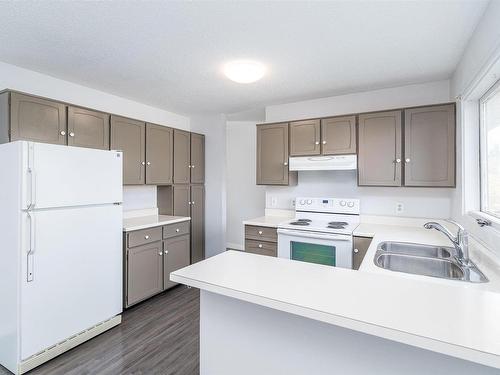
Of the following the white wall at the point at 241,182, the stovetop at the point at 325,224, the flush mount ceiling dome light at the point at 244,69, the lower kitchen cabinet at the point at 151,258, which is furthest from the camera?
the white wall at the point at 241,182

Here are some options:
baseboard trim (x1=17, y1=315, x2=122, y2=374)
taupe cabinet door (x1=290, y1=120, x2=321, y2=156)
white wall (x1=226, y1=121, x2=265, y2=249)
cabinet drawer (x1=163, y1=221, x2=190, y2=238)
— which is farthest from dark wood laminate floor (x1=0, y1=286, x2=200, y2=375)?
white wall (x1=226, y1=121, x2=265, y2=249)

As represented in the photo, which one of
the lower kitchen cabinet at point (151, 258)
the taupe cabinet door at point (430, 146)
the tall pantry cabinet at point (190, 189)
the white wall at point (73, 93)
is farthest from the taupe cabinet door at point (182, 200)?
the taupe cabinet door at point (430, 146)

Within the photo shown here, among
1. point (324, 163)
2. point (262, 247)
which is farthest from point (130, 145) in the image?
point (324, 163)

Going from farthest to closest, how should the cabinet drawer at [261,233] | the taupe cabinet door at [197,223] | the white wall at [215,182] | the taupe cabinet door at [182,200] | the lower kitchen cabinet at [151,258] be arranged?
the white wall at [215,182] < the taupe cabinet door at [197,223] < the taupe cabinet door at [182,200] < the cabinet drawer at [261,233] < the lower kitchen cabinet at [151,258]

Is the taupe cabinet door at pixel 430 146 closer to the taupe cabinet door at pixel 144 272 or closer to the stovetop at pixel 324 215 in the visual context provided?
the stovetop at pixel 324 215

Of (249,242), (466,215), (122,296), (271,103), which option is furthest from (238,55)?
(122,296)

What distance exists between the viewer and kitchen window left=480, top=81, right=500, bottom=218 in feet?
6.00

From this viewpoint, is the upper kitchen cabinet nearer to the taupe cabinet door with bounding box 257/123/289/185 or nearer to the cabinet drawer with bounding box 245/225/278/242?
the taupe cabinet door with bounding box 257/123/289/185

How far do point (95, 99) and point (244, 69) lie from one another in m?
1.87

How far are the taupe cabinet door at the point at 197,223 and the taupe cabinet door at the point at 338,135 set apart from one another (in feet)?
6.44

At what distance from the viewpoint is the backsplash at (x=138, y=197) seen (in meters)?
3.45

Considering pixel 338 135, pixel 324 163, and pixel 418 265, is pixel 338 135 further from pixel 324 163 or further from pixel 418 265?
pixel 418 265

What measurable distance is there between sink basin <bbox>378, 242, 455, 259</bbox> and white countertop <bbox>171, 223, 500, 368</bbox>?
0.51m

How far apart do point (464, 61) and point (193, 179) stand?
328cm
